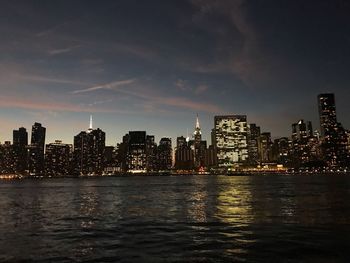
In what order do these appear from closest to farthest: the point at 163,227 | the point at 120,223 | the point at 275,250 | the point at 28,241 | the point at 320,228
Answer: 1. the point at 275,250
2. the point at 28,241
3. the point at 320,228
4. the point at 163,227
5. the point at 120,223

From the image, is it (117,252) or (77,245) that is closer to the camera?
(117,252)

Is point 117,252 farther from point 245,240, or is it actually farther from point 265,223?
point 265,223

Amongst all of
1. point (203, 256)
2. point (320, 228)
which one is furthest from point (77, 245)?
point (320, 228)

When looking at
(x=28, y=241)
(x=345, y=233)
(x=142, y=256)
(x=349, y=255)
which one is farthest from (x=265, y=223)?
(x=28, y=241)

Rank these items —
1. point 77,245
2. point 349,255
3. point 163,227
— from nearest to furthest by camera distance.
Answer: point 349,255 < point 77,245 < point 163,227

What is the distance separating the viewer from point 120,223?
1576 inches

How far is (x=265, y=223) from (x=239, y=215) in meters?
7.53

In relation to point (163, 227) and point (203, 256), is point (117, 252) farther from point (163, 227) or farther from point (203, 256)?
point (163, 227)

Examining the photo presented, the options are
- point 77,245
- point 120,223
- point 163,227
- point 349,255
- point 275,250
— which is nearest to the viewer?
point 349,255

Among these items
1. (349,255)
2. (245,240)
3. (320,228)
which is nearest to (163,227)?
(245,240)

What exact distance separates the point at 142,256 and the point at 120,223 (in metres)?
17.1

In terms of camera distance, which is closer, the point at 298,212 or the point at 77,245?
the point at 77,245

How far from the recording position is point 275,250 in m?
24.7

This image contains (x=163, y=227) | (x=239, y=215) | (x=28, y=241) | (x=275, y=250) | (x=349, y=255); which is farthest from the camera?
(x=239, y=215)
